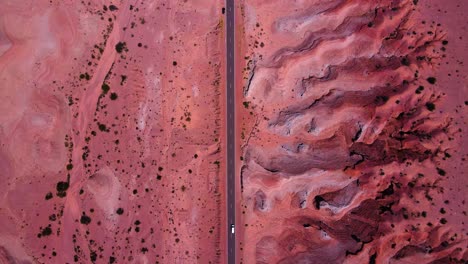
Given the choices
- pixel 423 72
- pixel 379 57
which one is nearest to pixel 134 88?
pixel 379 57

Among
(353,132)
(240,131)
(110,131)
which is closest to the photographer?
(110,131)

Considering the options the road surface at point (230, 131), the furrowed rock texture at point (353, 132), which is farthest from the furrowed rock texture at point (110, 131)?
the furrowed rock texture at point (353, 132)

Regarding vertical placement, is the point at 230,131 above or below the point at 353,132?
above

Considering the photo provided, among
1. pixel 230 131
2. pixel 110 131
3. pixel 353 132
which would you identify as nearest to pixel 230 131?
pixel 230 131

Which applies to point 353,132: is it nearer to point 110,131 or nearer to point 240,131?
point 240,131

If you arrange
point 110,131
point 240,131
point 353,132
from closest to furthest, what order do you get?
1. point 110,131
2. point 353,132
3. point 240,131

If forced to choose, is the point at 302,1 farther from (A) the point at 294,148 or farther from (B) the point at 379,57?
(A) the point at 294,148

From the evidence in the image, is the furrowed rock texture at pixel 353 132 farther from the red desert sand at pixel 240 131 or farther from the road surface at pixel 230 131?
the road surface at pixel 230 131
